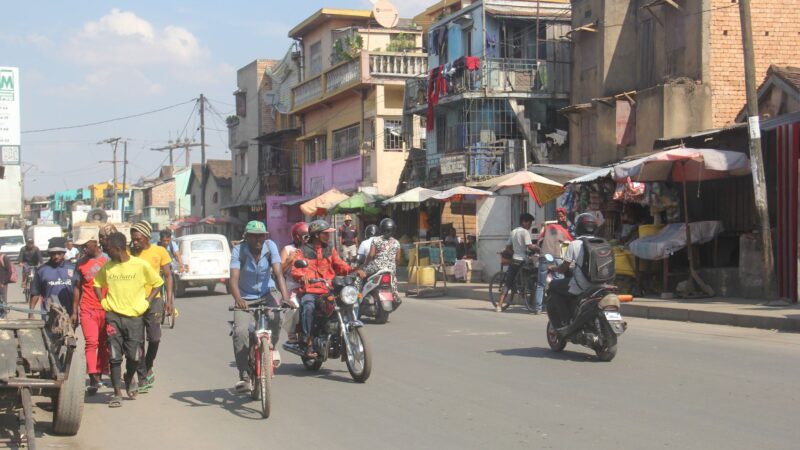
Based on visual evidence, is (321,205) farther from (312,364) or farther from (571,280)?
(312,364)

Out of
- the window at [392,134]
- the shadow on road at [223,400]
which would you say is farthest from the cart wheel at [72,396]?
the window at [392,134]

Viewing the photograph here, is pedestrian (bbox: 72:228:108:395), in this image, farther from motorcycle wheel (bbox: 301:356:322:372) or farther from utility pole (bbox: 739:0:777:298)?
utility pole (bbox: 739:0:777:298)

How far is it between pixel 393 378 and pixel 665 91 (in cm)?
1630

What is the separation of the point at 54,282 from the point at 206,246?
1613cm

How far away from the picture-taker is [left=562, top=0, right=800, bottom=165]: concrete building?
77.7 ft

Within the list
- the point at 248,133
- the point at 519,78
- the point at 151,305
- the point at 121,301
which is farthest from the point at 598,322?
the point at 248,133

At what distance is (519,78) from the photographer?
105 ft

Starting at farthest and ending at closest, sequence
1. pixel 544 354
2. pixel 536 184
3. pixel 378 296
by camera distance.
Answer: pixel 536 184 < pixel 378 296 < pixel 544 354

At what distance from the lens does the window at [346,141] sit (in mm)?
40812

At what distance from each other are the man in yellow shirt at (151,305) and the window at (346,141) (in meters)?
29.4

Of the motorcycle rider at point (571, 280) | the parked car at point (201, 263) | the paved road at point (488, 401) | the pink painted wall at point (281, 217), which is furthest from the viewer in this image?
the pink painted wall at point (281, 217)

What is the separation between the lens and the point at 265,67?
55094 mm

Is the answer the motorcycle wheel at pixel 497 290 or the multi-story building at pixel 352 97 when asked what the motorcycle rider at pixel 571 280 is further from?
the multi-story building at pixel 352 97

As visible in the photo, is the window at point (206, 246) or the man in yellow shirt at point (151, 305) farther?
the window at point (206, 246)
